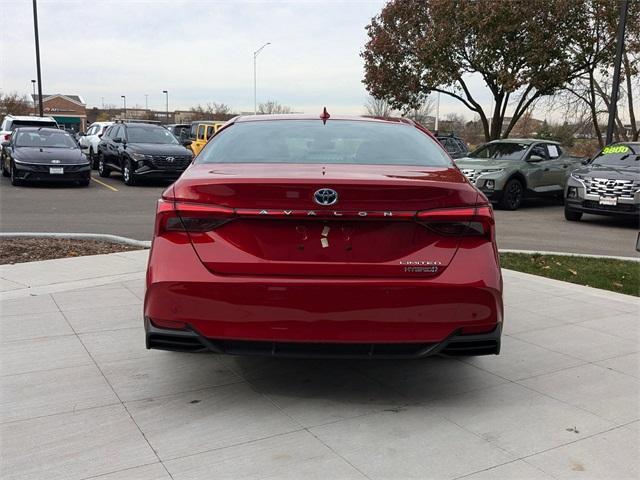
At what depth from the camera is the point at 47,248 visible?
7.82 m

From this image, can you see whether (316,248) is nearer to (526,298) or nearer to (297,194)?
(297,194)

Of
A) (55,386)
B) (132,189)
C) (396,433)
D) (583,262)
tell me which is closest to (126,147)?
(132,189)

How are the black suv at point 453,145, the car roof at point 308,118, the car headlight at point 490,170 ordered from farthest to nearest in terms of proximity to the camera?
the black suv at point 453,145
the car headlight at point 490,170
the car roof at point 308,118

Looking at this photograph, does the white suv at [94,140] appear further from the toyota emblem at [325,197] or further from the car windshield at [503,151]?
the toyota emblem at [325,197]

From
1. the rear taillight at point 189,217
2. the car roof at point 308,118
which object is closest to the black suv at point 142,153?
the car roof at point 308,118

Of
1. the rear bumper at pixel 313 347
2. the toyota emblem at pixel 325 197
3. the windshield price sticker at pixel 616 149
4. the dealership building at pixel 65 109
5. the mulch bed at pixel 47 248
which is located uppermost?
the dealership building at pixel 65 109

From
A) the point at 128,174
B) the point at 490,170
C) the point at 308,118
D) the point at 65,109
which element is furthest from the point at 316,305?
the point at 65,109

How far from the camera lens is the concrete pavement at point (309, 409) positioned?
2.88 meters

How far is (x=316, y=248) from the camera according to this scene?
3.08 m

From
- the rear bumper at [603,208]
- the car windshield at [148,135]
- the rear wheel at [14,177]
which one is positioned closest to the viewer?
the rear bumper at [603,208]

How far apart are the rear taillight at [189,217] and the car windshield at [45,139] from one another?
50.8 ft

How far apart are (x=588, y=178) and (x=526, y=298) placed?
25.1ft

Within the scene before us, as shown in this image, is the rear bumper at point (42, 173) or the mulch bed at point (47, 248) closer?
the mulch bed at point (47, 248)

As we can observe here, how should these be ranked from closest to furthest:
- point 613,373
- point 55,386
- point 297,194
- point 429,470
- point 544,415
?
1. point 429,470
2. point 297,194
3. point 544,415
4. point 55,386
5. point 613,373
